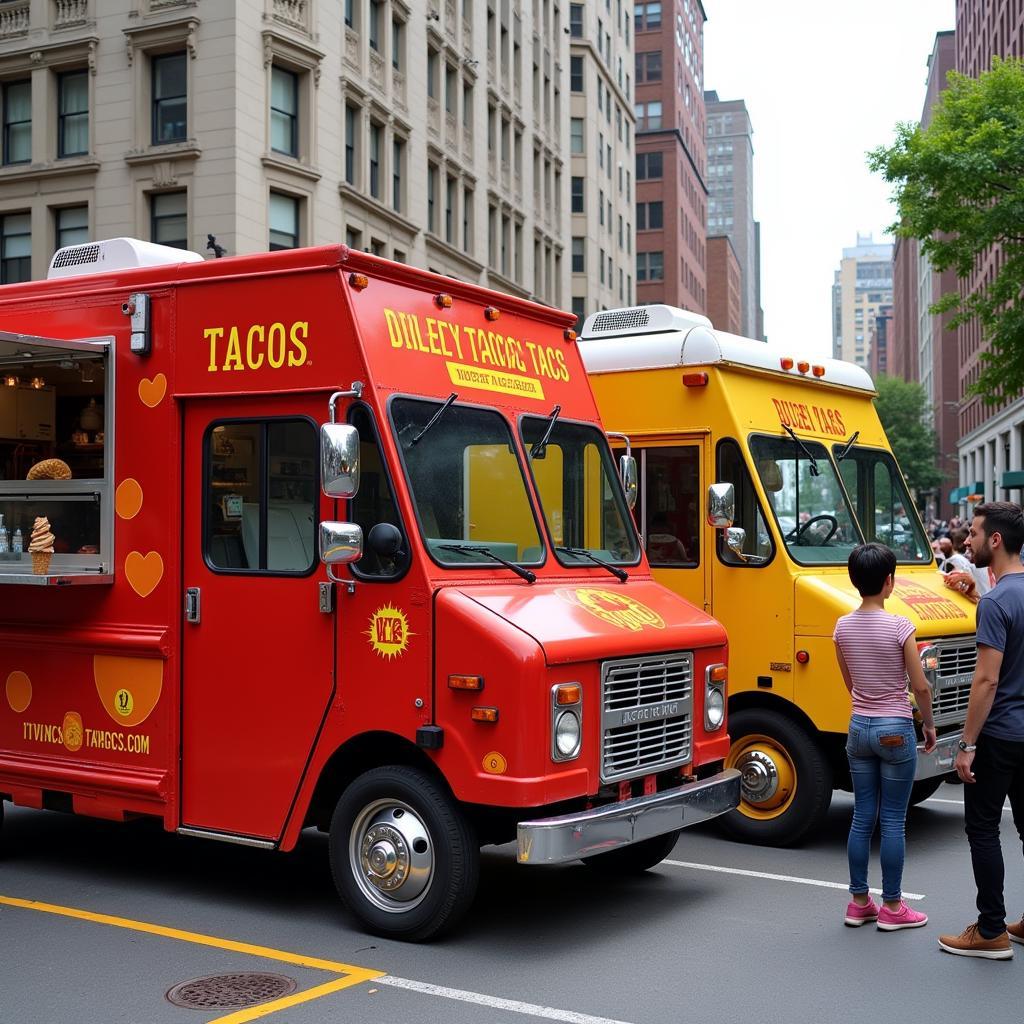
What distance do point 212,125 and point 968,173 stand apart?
15.4 meters

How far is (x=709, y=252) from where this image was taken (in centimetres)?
12219

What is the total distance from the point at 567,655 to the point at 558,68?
50.5 meters

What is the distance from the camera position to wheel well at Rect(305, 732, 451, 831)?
662cm

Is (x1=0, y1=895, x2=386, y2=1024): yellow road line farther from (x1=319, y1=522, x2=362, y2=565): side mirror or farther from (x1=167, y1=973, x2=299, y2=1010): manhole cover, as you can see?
(x1=319, y1=522, x2=362, y2=565): side mirror

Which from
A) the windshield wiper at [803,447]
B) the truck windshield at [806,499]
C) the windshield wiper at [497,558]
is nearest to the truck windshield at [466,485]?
the windshield wiper at [497,558]

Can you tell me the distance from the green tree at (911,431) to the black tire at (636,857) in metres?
92.6

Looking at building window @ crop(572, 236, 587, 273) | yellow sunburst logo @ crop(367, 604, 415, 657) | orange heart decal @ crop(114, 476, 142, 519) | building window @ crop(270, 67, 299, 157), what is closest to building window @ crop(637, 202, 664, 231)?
building window @ crop(572, 236, 587, 273)

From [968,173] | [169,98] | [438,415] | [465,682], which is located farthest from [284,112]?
[465,682]

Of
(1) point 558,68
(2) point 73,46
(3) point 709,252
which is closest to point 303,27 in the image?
(2) point 73,46

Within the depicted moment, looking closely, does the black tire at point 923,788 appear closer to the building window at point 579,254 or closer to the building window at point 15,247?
the building window at point 15,247

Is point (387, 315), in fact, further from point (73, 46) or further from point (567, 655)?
point (73, 46)

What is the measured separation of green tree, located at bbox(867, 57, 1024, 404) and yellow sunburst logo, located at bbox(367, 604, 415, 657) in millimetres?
23889

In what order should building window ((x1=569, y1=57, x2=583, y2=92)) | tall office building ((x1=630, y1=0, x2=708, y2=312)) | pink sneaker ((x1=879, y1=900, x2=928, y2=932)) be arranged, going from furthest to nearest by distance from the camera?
tall office building ((x1=630, y1=0, x2=708, y2=312)) → building window ((x1=569, y1=57, x2=583, y2=92)) → pink sneaker ((x1=879, y1=900, x2=928, y2=932))

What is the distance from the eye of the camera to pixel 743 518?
30.7 ft
